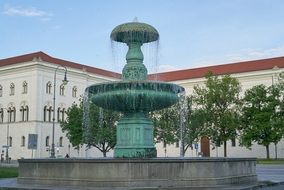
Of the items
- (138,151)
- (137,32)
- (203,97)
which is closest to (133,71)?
(137,32)

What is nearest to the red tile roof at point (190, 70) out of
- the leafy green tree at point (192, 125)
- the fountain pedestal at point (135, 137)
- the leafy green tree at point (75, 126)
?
the leafy green tree at point (192, 125)

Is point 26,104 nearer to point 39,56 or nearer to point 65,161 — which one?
point 39,56

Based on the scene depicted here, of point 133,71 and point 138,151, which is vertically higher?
point 133,71

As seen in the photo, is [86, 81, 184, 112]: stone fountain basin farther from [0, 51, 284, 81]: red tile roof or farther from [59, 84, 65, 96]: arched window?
[59, 84, 65, 96]: arched window

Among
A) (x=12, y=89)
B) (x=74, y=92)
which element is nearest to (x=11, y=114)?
(x=12, y=89)

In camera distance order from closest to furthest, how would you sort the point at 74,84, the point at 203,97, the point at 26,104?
1. the point at 203,97
2. the point at 26,104
3. the point at 74,84

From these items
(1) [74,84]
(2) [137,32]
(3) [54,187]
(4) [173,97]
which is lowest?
(3) [54,187]

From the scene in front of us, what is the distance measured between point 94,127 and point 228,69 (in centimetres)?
3703

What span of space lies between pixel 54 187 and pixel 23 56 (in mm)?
62815

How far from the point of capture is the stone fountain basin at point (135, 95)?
18953mm

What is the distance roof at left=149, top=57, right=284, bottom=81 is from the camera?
249 ft

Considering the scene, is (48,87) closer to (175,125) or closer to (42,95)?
(42,95)

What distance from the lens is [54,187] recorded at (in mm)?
15922

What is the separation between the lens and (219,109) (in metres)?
56.4
